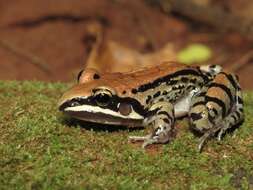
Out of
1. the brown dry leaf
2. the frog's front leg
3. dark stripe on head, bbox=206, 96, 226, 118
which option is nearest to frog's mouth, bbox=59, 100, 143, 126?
the frog's front leg

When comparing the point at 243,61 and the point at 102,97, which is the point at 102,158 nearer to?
the point at 102,97

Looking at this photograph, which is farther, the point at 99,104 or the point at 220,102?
the point at 220,102

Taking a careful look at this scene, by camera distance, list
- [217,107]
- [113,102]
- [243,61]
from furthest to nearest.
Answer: [243,61]
[217,107]
[113,102]

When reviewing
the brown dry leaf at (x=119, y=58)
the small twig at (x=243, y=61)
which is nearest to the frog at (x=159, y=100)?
the brown dry leaf at (x=119, y=58)

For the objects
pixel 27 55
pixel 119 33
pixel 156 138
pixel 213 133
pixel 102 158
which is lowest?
pixel 102 158

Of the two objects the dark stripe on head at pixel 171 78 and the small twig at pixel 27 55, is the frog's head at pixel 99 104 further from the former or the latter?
the small twig at pixel 27 55

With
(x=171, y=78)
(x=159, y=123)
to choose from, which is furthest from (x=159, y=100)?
(x=159, y=123)

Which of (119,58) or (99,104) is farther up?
(119,58)

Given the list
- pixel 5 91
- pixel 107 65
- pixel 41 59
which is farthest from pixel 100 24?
pixel 5 91
